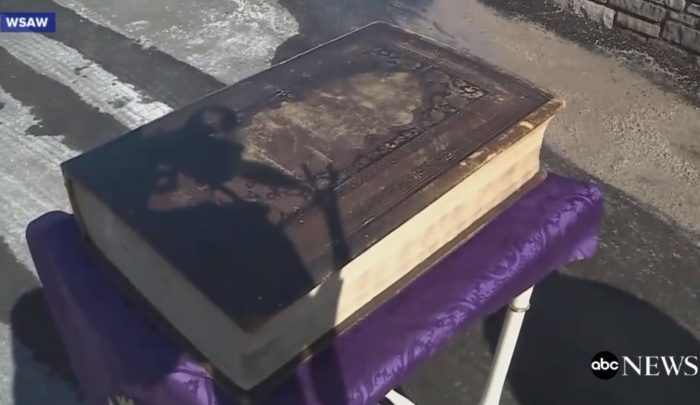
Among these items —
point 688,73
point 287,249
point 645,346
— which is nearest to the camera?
point 287,249

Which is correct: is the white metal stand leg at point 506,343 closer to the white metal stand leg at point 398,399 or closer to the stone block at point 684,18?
the white metal stand leg at point 398,399

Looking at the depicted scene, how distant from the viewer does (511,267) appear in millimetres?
850

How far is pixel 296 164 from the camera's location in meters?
0.76

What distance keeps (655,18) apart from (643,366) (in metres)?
1.57

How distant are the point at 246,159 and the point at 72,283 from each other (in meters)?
0.26

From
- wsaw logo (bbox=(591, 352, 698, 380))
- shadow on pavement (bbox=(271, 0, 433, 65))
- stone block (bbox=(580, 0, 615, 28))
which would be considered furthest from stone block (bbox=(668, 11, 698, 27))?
wsaw logo (bbox=(591, 352, 698, 380))

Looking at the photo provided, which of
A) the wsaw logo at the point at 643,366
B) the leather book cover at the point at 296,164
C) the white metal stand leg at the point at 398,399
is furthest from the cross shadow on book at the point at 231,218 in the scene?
the wsaw logo at the point at 643,366

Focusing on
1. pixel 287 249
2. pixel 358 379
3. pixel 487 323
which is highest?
pixel 287 249

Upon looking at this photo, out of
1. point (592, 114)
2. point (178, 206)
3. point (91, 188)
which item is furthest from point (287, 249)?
point (592, 114)

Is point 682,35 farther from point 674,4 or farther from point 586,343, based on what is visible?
point 586,343

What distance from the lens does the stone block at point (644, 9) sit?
252 cm

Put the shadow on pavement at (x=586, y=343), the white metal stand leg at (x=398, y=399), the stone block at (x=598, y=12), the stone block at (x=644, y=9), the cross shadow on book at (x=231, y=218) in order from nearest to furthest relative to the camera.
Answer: the cross shadow on book at (x=231, y=218) < the white metal stand leg at (x=398, y=399) < the shadow on pavement at (x=586, y=343) < the stone block at (x=644, y=9) < the stone block at (x=598, y=12)

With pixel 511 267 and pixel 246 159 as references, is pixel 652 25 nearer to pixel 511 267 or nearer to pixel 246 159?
pixel 511 267

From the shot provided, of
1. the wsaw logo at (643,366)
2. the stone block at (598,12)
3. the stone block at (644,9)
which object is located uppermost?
the stone block at (644,9)
